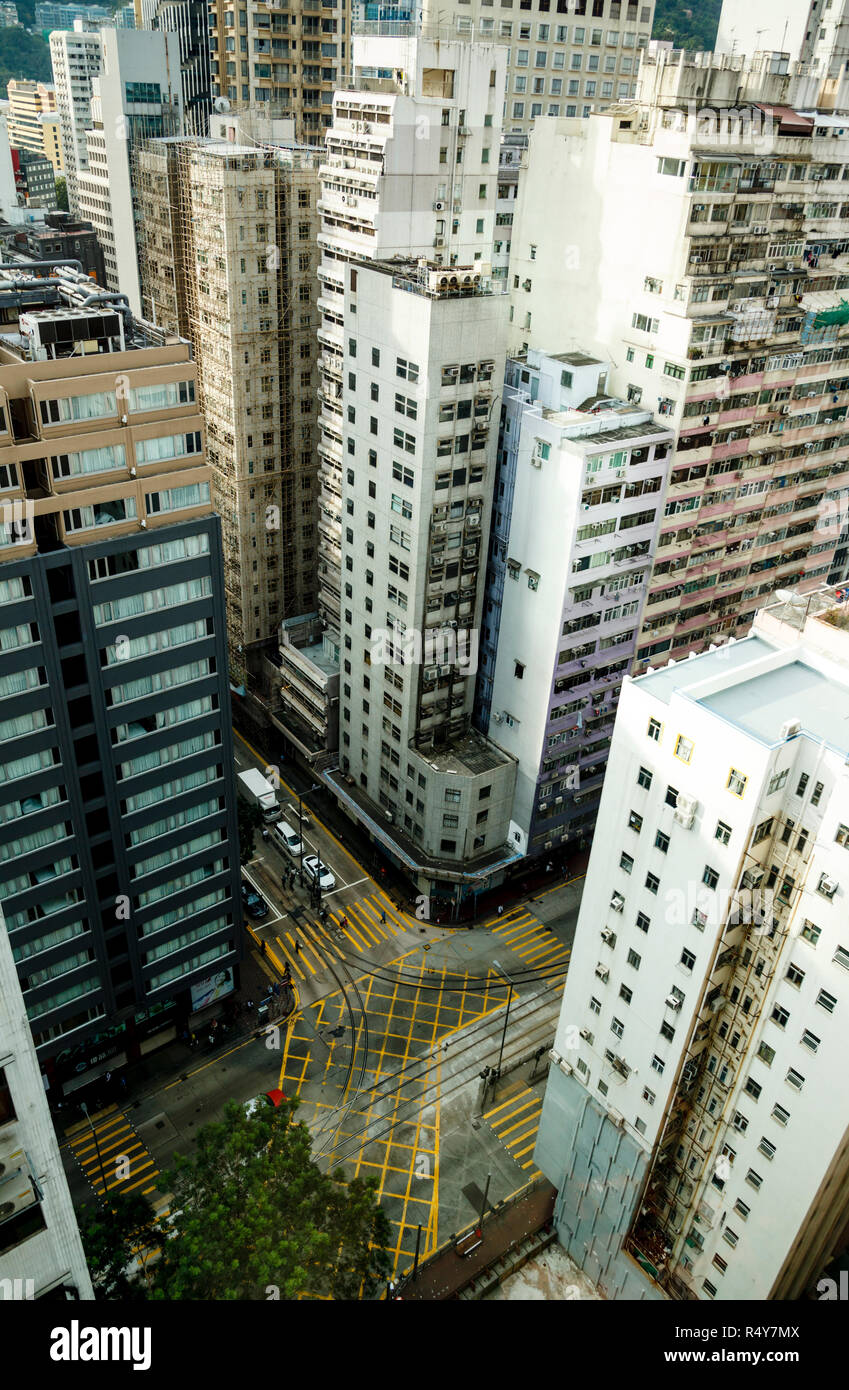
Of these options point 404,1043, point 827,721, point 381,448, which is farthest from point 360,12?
point 404,1043

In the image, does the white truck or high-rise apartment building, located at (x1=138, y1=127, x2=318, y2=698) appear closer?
high-rise apartment building, located at (x1=138, y1=127, x2=318, y2=698)

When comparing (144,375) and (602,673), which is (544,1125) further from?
(144,375)

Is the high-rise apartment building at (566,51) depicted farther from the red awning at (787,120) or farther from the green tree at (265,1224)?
the green tree at (265,1224)

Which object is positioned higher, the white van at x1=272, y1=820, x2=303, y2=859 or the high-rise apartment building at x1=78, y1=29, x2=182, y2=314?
the high-rise apartment building at x1=78, y1=29, x2=182, y2=314

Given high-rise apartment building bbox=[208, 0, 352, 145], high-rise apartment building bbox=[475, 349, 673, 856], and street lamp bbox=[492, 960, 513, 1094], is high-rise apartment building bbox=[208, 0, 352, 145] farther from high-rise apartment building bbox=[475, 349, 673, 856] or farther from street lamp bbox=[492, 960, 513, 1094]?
street lamp bbox=[492, 960, 513, 1094]

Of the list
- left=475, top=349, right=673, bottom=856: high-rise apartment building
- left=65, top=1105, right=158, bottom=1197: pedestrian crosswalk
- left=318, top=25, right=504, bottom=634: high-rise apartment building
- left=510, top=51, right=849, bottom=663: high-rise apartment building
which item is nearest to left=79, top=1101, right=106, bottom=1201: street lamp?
left=65, top=1105, right=158, bottom=1197: pedestrian crosswalk

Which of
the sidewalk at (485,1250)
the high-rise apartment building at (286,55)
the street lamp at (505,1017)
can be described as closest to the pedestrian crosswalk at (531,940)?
the street lamp at (505,1017)

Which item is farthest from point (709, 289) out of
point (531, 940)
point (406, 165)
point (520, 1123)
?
point (520, 1123)
